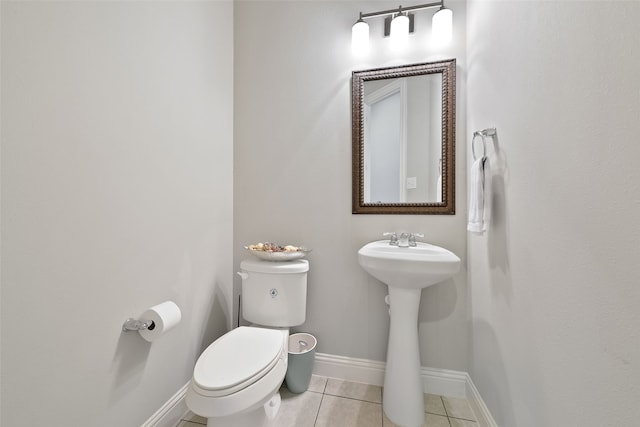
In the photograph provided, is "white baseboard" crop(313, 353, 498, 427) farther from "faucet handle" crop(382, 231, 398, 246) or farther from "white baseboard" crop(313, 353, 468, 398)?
"faucet handle" crop(382, 231, 398, 246)

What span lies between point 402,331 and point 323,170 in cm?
101

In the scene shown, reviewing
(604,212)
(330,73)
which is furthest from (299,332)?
(330,73)

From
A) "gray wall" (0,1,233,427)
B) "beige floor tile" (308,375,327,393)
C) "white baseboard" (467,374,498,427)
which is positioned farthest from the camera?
"beige floor tile" (308,375,327,393)

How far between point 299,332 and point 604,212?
1543 millimetres

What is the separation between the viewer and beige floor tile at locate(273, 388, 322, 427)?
1230mm

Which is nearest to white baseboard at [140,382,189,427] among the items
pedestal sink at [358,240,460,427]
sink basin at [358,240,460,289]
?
pedestal sink at [358,240,460,427]

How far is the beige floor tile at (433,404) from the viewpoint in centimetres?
131

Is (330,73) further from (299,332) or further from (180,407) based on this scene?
(180,407)

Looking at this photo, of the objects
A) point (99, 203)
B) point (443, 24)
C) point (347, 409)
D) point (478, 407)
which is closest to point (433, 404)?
point (478, 407)

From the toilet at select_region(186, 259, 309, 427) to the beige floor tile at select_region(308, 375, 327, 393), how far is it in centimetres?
25

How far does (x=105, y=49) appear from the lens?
91 cm

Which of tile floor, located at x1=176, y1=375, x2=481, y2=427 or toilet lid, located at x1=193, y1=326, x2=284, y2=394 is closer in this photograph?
toilet lid, located at x1=193, y1=326, x2=284, y2=394

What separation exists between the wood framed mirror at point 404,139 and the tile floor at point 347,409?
1.04 m

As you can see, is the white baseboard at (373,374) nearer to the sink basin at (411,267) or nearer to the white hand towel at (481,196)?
the sink basin at (411,267)
